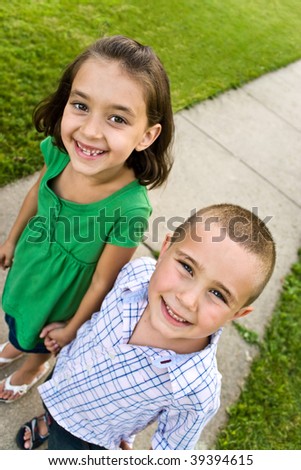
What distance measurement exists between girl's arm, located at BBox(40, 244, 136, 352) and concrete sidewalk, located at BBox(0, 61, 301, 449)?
22.1 inches

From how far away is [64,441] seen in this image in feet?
6.18

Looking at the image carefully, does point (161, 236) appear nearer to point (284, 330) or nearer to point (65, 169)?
point (284, 330)

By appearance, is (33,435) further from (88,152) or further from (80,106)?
(80,106)

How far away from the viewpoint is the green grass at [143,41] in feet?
11.9

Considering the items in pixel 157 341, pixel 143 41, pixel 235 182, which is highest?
pixel 157 341

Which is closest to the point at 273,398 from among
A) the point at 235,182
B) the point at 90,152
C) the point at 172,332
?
the point at 172,332

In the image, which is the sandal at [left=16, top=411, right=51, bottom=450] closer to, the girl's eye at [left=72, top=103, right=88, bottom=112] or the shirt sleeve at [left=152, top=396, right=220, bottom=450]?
the shirt sleeve at [left=152, top=396, right=220, bottom=450]

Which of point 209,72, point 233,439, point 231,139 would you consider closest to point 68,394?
point 233,439

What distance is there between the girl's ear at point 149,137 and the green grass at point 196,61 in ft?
5.57

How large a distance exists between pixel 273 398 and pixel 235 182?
217cm

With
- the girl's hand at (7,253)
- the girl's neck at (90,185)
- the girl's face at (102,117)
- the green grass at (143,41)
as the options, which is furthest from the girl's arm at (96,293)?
the green grass at (143,41)

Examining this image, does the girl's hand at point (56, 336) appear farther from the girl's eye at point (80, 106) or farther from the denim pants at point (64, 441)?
the girl's eye at point (80, 106)

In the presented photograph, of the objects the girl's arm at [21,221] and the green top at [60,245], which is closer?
the green top at [60,245]

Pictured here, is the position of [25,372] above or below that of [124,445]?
below
